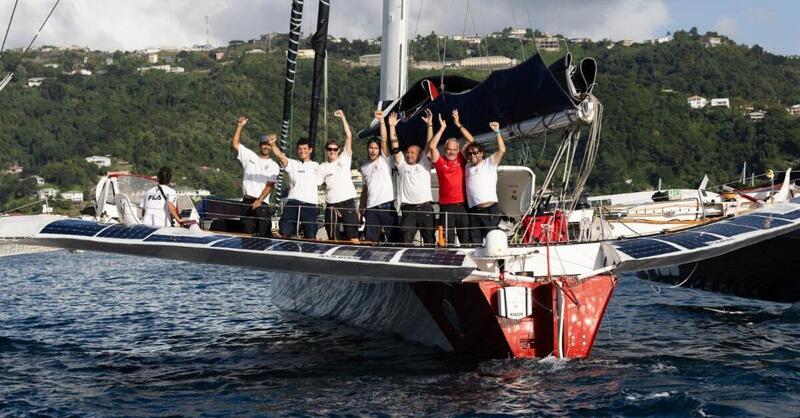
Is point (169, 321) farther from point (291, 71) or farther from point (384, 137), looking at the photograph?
point (384, 137)

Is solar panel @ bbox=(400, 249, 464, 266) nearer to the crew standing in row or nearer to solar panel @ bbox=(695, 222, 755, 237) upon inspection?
the crew standing in row

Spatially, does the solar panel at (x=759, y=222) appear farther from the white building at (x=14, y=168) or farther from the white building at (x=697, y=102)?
the white building at (x=14, y=168)

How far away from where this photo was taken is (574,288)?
11.2m

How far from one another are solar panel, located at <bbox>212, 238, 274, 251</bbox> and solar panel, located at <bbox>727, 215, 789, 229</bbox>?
237 inches

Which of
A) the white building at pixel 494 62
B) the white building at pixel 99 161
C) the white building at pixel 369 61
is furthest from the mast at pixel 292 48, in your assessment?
the white building at pixel 369 61

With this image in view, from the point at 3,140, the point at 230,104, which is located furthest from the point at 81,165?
the point at 3,140

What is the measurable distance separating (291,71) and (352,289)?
5.00 m

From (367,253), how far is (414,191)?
148 cm

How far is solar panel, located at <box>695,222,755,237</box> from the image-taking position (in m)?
12.6

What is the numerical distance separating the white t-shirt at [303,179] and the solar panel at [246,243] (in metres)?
1.10

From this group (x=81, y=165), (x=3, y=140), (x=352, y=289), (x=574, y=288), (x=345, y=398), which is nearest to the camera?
(x=345, y=398)

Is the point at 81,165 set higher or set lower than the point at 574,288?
higher

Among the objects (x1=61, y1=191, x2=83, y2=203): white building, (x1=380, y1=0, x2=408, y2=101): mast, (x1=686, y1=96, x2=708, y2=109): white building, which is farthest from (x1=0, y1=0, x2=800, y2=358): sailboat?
(x1=686, y1=96, x2=708, y2=109): white building

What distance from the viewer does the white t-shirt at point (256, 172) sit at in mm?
13539
